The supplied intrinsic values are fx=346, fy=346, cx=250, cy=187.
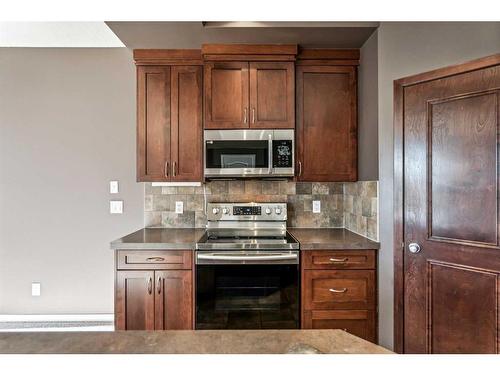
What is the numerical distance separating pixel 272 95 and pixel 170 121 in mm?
830

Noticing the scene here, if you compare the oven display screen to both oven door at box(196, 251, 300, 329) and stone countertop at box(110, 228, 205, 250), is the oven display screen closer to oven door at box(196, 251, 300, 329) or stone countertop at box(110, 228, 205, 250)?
stone countertop at box(110, 228, 205, 250)

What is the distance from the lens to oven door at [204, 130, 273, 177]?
2676mm

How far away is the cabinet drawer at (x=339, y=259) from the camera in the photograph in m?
2.35

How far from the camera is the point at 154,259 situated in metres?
2.35

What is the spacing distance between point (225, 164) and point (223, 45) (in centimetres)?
90

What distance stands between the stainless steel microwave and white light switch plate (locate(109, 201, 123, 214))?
96 cm

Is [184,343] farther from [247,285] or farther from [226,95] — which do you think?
[226,95]

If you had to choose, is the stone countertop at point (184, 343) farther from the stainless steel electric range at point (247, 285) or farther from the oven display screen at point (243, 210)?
the oven display screen at point (243, 210)

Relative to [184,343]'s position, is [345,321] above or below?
below

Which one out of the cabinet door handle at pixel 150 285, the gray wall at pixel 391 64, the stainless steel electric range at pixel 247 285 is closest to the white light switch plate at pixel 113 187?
the cabinet door handle at pixel 150 285

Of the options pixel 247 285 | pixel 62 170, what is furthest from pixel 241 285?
pixel 62 170

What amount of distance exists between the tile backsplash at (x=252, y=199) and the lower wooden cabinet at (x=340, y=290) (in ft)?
2.28
